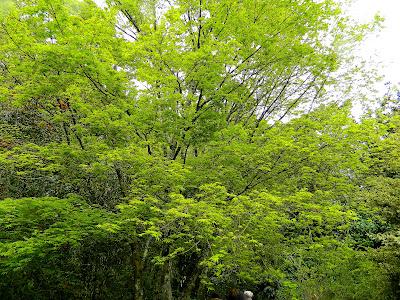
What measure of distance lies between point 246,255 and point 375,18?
6.95m

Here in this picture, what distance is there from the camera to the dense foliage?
231 inches

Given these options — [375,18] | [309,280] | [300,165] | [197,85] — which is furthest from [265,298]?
[375,18]

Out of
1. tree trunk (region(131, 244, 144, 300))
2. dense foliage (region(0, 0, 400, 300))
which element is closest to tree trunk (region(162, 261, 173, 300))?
dense foliage (region(0, 0, 400, 300))

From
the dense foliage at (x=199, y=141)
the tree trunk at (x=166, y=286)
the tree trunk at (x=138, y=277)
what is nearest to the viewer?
the dense foliage at (x=199, y=141)

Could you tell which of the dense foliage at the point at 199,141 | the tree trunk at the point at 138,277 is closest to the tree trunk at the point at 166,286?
the dense foliage at the point at 199,141

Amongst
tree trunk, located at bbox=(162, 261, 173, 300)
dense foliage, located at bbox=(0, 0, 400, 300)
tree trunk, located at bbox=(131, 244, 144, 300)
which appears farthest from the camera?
tree trunk, located at bbox=(131, 244, 144, 300)

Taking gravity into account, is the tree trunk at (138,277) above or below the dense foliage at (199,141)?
below

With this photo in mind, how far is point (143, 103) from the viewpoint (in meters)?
6.52

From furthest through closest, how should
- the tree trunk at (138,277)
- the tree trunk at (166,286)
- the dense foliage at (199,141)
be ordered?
the tree trunk at (138,277) → the tree trunk at (166,286) → the dense foliage at (199,141)

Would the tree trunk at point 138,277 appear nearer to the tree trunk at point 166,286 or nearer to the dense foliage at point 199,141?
the dense foliage at point 199,141

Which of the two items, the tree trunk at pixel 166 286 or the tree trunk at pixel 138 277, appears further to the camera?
the tree trunk at pixel 138 277

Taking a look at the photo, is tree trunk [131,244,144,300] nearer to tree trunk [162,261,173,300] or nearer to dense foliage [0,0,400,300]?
dense foliage [0,0,400,300]

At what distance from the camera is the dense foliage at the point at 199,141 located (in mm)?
5871

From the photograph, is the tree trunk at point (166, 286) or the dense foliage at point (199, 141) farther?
the tree trunk at point (166, 286)
